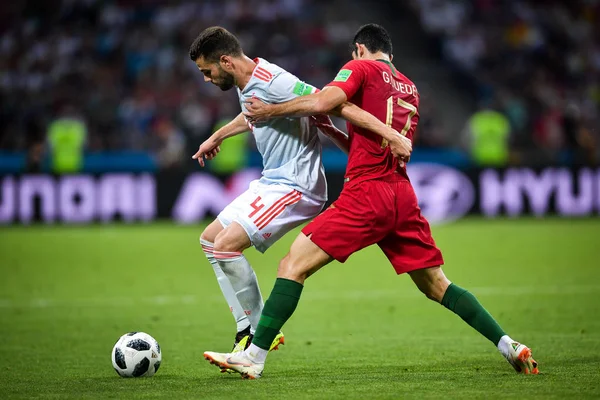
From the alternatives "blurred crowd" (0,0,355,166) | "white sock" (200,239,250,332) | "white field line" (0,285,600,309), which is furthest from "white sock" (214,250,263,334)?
"blurred crowd" (0,0,355,166)

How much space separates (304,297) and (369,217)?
16.4 feet

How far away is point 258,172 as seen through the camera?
19.6m

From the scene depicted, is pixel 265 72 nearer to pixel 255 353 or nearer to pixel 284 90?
pixel 284 90

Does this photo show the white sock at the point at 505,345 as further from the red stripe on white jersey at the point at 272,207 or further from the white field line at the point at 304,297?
the white field line at the point at 304,297

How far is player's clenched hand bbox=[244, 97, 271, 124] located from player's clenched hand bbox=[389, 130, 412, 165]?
827 mm

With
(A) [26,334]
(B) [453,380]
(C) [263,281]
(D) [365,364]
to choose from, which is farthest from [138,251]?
(B) [453,380]

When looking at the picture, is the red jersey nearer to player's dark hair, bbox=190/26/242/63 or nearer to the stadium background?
player's dark hair, bbox=190/26/242/63

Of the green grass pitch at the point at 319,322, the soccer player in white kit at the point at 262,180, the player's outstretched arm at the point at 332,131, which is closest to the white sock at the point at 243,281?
the soccer player in white kit at the point at 262,180

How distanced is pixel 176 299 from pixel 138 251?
16.2ft

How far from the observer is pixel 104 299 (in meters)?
10.8

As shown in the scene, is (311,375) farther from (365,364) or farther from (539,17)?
(539,17)

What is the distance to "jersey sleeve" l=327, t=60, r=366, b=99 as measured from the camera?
607 cm

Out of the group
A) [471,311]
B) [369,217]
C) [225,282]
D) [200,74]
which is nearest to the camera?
[369,217]

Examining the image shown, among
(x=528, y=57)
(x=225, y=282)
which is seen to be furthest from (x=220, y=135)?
(x=528, y=57)
